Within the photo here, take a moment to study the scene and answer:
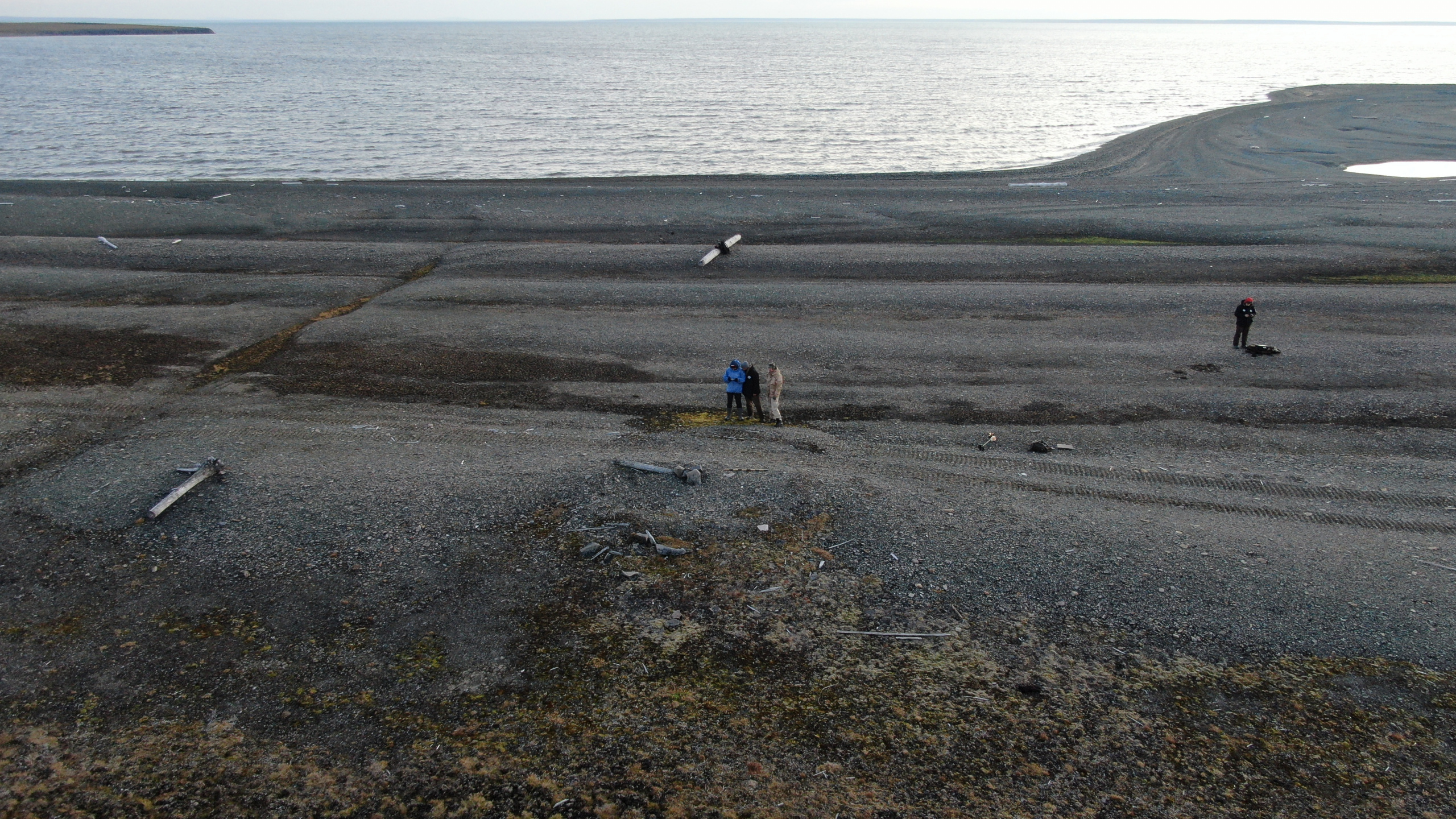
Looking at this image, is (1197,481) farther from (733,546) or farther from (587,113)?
(587,113)

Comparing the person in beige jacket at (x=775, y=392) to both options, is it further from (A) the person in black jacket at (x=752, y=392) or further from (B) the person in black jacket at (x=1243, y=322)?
(B) the person in black jacket at (x=1243, y=322)

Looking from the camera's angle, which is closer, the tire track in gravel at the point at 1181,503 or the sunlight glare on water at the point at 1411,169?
the tire track in gravel at the point at 1181,503

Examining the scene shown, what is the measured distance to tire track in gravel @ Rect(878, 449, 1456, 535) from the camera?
1454 cm

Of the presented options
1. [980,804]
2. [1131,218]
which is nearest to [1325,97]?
[1131,218]

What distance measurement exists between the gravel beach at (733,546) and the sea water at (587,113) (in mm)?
29202

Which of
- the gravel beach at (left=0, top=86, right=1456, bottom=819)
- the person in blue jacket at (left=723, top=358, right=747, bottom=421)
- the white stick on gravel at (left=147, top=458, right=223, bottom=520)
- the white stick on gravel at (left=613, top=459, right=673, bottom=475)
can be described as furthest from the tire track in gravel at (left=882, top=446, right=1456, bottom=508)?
the white stick on gravel at (left=147, top=458, right=223, bottom=520)

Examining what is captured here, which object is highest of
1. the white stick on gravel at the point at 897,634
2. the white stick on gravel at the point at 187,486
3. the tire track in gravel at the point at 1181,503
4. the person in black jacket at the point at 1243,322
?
the person in black jacket at the point at 1243,322

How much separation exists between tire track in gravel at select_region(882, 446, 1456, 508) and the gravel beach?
99 mm

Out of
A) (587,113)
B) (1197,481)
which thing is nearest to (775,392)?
(1197,481)

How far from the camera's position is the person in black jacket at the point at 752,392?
18.5 meters

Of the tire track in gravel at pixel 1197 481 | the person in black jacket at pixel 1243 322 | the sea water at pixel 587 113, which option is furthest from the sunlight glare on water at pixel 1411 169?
the tire track in gravel at pixel 1197 481

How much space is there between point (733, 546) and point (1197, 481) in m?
9.21

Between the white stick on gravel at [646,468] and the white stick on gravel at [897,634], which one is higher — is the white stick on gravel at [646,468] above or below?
above

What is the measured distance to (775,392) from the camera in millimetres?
18328
